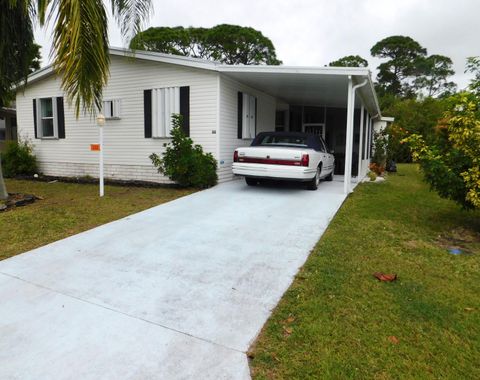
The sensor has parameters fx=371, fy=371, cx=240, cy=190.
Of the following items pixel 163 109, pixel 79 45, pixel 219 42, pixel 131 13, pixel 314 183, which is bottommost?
pixel 314 183

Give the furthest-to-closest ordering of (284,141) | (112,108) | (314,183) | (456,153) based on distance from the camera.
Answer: (112,108), (284,141), (314,183), (456,153)

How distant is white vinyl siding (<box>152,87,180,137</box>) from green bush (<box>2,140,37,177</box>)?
17.4ft

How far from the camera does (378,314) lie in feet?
10.6

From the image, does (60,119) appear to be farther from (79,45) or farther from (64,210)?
(79,45)

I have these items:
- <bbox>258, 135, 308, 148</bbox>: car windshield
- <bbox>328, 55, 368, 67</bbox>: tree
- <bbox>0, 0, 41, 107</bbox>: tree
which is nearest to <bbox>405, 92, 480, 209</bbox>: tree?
<bbox>258, 135, 308, 148</bbox>: car windshield

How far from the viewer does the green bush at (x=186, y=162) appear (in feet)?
30.2

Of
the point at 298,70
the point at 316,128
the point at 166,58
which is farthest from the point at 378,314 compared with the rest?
the point at 316,128

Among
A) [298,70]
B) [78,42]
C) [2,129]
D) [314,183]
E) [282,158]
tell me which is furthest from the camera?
[2,129]

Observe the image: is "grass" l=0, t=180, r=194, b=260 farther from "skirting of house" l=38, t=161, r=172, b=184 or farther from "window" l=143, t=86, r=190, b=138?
"window" l=143, t=86, r=190, b=138

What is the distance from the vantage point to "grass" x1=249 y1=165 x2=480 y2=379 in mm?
2559

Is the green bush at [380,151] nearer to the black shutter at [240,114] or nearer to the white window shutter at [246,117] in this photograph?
the white window shutter at [246,117]

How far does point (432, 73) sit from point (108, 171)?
1664 inches

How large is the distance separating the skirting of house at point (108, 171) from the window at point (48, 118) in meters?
1.01

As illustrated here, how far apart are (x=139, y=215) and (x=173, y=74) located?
4946 mm
